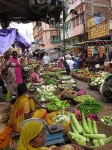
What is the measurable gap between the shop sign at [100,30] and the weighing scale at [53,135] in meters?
16.4

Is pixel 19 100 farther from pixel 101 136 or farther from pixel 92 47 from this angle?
pixel 92 47

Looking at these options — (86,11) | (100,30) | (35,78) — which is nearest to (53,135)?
(35,78)

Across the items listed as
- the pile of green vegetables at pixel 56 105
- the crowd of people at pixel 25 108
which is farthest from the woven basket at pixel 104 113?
the crowd of people at pixel 25 108

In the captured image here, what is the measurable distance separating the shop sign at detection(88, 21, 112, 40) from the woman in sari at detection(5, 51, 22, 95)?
13592mm

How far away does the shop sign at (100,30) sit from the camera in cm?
1885

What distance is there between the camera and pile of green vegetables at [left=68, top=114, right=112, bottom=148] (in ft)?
11.8

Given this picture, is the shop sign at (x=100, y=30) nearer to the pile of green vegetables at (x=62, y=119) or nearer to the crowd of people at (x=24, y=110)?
the crowd of people at (x=24, y=110)

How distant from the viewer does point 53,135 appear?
11.9 ft

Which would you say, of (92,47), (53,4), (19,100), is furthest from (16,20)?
(92,47)

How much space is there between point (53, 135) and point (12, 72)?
12.5 ft

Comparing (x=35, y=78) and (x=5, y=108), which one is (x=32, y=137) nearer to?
(x=5, y=108)

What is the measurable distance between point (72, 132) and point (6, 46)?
3.63 m

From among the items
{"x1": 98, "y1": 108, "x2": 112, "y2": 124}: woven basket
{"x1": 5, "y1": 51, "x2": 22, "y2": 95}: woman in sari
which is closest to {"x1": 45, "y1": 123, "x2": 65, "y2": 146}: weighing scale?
{"x1": 98, "y1": 108, "x2": 112, "y2": 124}: woven basket

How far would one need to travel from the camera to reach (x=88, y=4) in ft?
88.9
